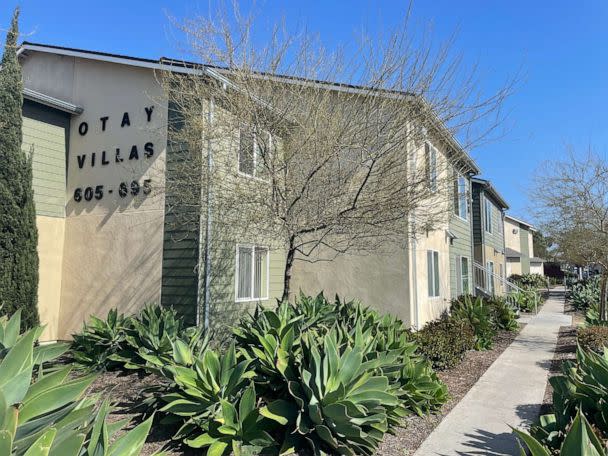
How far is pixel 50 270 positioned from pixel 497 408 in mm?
10743

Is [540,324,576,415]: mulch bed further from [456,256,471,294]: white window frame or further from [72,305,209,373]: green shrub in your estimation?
[72,305,209,373]: green shrub

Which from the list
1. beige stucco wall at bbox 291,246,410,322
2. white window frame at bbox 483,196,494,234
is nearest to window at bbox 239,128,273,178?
beige stucco wall at bbox 291,246,410,322

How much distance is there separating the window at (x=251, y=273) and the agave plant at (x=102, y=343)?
324 centimetres

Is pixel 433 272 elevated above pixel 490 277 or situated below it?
above

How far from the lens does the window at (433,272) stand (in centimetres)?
1356

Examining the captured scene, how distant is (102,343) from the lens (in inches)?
340

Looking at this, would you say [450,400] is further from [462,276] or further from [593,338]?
[462,276]

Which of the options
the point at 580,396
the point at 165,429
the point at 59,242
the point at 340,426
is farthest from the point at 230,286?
the point at 580,396

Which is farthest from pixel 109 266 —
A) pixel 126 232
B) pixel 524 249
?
pixel 524 249

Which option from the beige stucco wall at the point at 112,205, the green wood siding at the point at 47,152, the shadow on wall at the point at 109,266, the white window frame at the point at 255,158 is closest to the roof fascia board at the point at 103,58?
the beige stucco wall at the point at 112,205

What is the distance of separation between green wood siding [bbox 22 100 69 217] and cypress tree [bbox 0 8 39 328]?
975 mm

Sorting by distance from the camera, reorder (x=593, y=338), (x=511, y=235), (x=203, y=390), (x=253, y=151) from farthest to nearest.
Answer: (x=511, y=235) → (x=593, y=338) → (x=253, y=151) → (x=203, y=390)

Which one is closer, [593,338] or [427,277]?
[593,338]

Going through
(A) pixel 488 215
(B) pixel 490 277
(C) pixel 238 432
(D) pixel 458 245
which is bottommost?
A: (C) pixel 238 432
